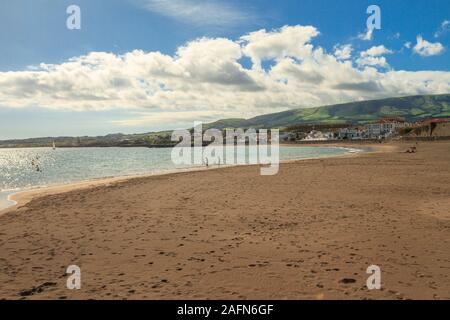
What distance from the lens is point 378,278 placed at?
25.8 ft

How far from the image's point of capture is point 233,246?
10.8 m

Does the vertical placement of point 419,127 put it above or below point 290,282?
above

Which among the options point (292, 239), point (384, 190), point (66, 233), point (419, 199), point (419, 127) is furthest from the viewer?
point (419, 127)

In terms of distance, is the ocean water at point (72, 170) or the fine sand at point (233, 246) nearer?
the fine sand at point (233, 246)

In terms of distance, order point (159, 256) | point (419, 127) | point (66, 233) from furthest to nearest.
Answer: point (419, 127) → point (66, 233) → point (159, 256)

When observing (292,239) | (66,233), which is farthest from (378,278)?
(66,233)

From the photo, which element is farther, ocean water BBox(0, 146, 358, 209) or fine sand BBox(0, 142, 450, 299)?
ocean water BBox(0, 146, 358, 209)

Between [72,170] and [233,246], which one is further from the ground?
[233,246]

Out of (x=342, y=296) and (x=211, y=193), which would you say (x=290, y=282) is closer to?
(x=342, y=296)

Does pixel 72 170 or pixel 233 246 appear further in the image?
pixel 72 170

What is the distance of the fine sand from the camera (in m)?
7.56

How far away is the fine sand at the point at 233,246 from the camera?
756 cm
